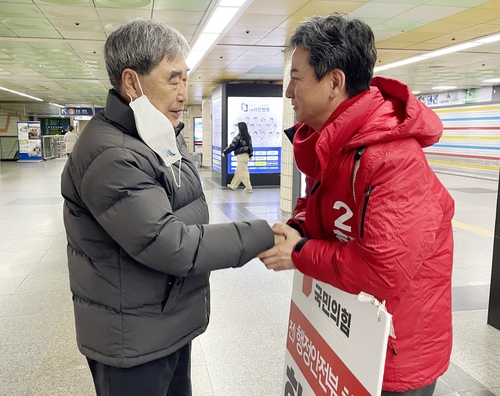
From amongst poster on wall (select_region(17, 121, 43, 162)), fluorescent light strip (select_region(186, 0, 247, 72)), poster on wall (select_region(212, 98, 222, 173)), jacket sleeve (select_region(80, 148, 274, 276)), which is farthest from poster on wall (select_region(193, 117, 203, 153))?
jacket sleeve (select_region(80, 148, 274, 276))

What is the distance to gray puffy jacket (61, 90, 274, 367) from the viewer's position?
44.1 inches

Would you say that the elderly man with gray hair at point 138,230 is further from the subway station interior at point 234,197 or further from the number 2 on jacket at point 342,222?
the subway station interior at point 234,197

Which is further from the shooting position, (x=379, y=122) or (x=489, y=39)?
(x=489, y=39)

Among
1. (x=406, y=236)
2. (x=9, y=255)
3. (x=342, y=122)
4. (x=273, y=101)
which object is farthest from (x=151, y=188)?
(x=273, y=101)

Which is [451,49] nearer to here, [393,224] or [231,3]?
[231,3]

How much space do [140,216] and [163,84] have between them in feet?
1.48

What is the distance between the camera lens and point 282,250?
1283mm

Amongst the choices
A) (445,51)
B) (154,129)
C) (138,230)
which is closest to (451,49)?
(445,51)

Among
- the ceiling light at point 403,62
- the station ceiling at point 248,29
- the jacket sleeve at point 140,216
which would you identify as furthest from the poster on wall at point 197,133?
the jacket sleeve at point 140,216

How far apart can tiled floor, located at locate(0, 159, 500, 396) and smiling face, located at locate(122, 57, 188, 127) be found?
5.68ft

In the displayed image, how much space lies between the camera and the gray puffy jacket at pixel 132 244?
112 centimetres

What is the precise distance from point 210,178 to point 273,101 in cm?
390

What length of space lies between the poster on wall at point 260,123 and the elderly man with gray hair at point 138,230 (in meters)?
9.82

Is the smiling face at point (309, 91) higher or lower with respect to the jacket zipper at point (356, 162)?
higher
